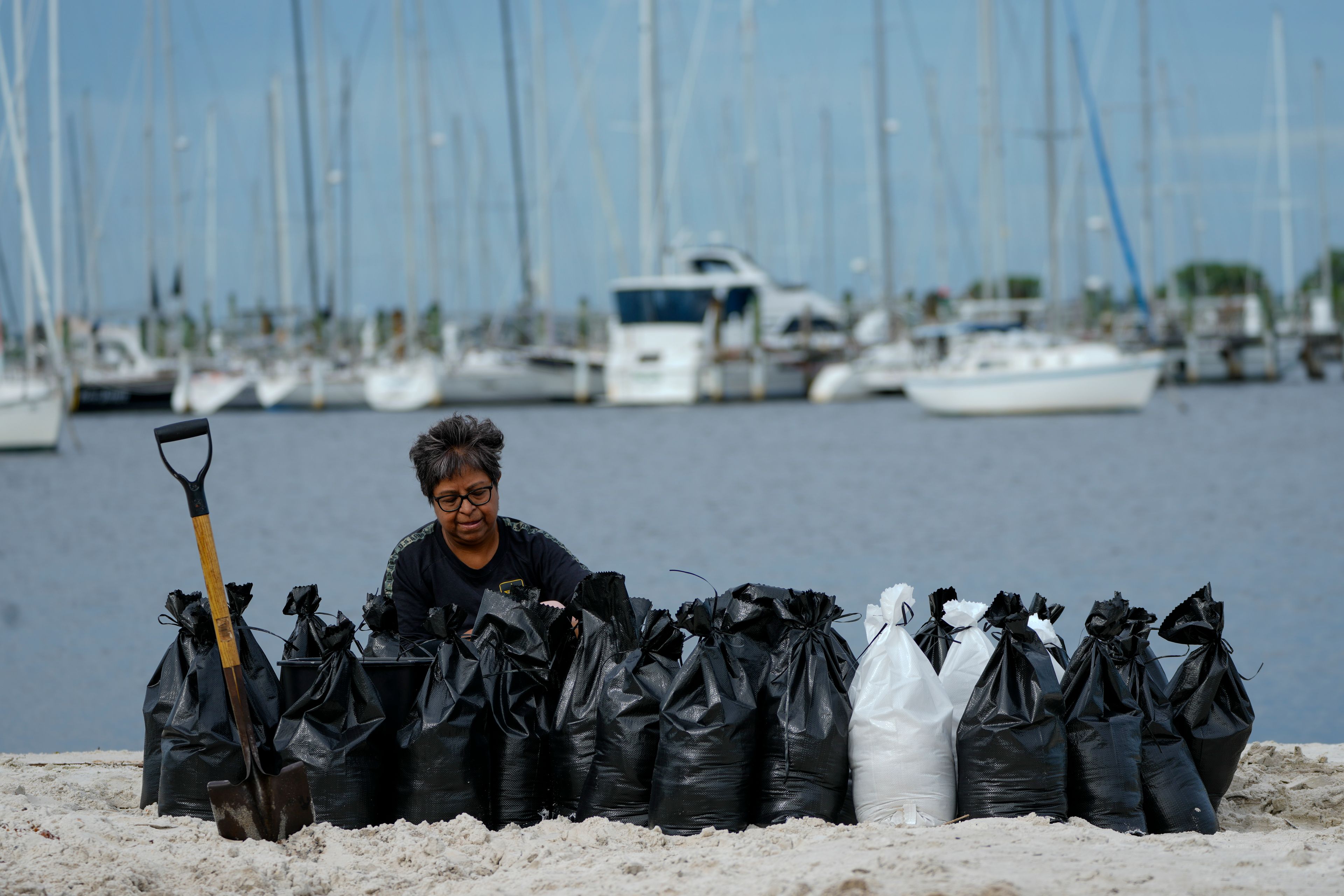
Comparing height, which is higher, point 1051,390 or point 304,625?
point 304,625

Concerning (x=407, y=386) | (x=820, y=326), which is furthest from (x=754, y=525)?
(x=820, y=326)

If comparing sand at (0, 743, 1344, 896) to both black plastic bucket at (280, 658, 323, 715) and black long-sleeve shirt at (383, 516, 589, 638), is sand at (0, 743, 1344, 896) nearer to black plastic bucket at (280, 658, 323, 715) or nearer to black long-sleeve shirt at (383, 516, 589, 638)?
black plastic bucket at (280, 658, 323, 715)

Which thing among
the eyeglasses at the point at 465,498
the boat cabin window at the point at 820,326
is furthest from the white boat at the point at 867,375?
the eyeglasses at the point at 465,498

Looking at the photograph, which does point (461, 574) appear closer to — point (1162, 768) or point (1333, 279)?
point (1162, 768)

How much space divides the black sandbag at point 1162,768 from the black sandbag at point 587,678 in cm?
134

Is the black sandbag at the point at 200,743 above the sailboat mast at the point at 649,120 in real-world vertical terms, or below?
below

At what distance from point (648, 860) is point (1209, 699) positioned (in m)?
1.60

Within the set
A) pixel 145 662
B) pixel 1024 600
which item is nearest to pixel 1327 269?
pixel 1024 600

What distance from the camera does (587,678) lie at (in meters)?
3.97

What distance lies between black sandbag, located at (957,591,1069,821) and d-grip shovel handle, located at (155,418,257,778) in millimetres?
1813

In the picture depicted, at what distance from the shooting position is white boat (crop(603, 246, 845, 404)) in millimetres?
38844

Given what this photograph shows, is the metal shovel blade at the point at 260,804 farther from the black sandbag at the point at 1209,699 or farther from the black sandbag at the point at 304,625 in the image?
the black sandbag at the point at 1209,699

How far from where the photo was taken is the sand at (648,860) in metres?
3.08

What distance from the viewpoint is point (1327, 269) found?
5750 cm
